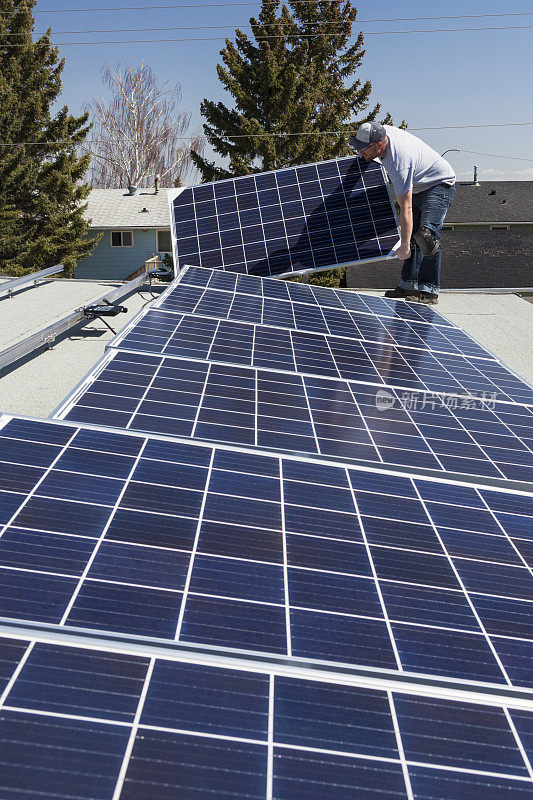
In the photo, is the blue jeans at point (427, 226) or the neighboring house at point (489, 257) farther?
the neighboring house at point (489, 257)

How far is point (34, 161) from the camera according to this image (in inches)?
1757

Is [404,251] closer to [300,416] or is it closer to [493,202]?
[300,416]

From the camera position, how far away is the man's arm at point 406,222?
519 inches

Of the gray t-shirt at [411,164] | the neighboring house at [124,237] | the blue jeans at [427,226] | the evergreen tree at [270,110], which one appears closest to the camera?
the gray t-shirt at [411,164]

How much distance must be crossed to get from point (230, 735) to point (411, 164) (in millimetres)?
12145

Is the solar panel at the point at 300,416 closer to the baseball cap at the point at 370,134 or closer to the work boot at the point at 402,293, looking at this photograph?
the baseball cap at the point at 370,134

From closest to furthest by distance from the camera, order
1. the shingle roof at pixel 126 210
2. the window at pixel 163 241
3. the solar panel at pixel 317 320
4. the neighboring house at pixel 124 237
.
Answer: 1. the solar panel at pixel 317 320
2. the shingle roof at pixel 126 210
3. the neighboring house at pixel 124 237
4. the window at pixel 163 241

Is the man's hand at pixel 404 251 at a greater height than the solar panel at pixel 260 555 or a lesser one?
greater

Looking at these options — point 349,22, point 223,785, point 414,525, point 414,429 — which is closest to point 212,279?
point 414,429

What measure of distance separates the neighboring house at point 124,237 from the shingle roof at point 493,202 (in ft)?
72.0

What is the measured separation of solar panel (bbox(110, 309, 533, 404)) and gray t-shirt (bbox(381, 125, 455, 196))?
4124 millimetres

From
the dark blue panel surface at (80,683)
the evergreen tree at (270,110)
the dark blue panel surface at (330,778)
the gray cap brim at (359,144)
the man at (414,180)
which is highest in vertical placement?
the evergreen tree at (270,110)

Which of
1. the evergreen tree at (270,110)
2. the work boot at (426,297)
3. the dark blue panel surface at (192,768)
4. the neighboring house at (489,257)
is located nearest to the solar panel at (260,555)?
the dark blue panel surface at (192,768)

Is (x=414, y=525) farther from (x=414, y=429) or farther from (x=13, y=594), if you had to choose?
(x=13, y=594)
